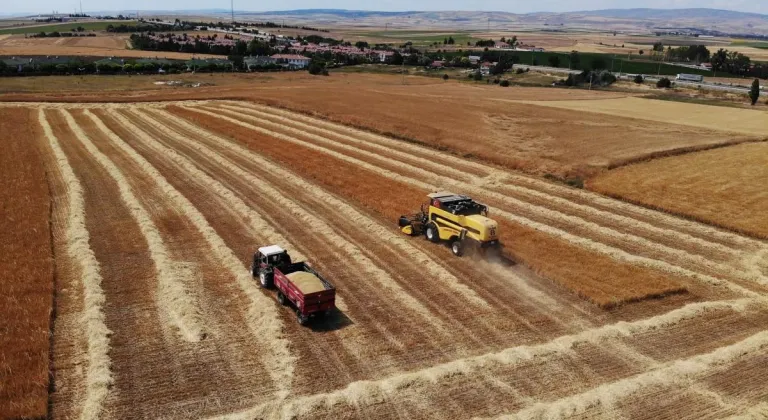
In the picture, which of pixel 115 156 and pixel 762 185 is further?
pixel 115 156

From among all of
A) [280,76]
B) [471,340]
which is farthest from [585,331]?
[280,76]

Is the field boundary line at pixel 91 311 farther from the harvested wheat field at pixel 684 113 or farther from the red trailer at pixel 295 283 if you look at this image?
the harvested wheat field at pixel 684 113

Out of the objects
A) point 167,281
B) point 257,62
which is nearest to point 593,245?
point 167,281

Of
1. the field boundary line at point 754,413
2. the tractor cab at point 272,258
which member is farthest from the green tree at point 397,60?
the field boundary line at point 754,413

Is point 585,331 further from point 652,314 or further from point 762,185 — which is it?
point 762,185

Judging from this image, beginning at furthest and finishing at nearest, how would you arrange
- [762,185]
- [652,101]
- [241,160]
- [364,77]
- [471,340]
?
[364,77], [652,101], [241,160], [762,185], [471,340]

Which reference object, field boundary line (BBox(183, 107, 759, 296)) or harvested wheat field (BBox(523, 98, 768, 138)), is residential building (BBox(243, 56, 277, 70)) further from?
field boundary line (BBox(183, 107, 759, 296))
